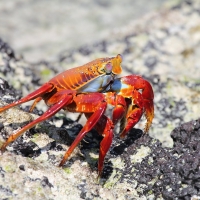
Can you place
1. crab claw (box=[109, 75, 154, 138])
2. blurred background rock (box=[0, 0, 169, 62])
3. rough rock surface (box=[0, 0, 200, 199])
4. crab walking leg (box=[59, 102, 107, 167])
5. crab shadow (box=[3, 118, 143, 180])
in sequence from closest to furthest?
rough rock surface (box=[0, 0, 200, 199]), crab walking leg (box=[59, 102, 107, 167]), crab shadow (box=[3, 118, 143, 180]), crab claw (box=[109, 75, 154, 138]), blurred background rock (box=[0, 0, 169, 62])

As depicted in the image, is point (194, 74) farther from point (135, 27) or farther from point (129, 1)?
point (129, 1)

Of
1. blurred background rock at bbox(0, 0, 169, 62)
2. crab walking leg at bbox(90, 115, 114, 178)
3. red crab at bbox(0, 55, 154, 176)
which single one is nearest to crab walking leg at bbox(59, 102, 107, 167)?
red crab at bbox(0, 55, 154, 176)

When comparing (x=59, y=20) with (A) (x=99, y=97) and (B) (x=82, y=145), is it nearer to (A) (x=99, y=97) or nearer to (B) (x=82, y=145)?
(B) (x=82, y=145)

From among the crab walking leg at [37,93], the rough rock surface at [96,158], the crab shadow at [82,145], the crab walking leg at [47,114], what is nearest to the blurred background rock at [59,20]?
the rough rock surface at [96,158]

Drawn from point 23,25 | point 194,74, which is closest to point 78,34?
point 23,25

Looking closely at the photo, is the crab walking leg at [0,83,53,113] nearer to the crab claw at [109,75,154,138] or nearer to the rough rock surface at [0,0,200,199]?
the rough rock surface at [0,0,200,199]
